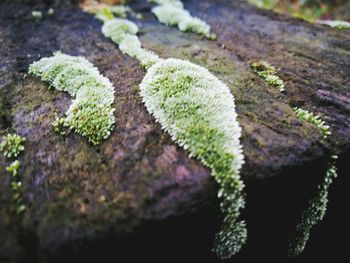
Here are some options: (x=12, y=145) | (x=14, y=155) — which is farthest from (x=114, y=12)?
(x=14, y=155)

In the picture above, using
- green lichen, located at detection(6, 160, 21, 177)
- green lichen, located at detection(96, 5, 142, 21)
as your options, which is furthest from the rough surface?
green lichen, located at detection(96, 5, 142, 21)

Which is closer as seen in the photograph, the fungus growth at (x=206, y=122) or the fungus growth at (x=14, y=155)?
the fungus growth at (x=14, y=155)

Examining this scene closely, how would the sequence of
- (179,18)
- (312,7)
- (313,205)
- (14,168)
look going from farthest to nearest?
(312,7)
(179,18)
(313,205)
(14,168)

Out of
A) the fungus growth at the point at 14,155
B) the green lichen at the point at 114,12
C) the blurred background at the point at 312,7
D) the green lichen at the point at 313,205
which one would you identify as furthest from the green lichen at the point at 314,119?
the blurred background at the point at 312,7

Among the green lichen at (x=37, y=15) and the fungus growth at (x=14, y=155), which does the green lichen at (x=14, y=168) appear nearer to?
the fungus growth at (x=14, y=155)

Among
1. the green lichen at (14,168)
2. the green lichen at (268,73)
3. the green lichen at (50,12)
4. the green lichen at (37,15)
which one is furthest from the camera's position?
the green lichen at (50,12)

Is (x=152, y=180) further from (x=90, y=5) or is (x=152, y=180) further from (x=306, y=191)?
(x=90, y=5)

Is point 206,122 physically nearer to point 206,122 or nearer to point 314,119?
point 206,122
